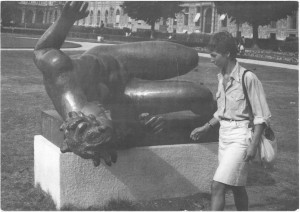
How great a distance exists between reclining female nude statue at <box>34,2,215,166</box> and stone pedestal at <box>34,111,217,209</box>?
0.68 feet

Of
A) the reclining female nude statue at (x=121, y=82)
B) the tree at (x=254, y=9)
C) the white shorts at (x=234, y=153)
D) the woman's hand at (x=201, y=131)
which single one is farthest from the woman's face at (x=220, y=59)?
the tree at (x=254, y=9)

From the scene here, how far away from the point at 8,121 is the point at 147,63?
4035 mm

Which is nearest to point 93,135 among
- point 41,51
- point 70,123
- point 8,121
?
point 70,123

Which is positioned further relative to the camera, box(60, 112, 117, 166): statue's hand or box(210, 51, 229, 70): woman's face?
box(210, 51, 229, 70): woman's face

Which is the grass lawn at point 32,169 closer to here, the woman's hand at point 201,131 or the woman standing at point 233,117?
the woman's hand at point 201,131

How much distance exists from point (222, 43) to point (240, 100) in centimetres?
38

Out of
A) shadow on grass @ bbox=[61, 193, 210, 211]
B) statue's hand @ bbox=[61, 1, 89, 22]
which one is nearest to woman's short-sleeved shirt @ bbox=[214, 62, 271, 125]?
shadow on grass @ bbox=[61, 193, 210, 211]

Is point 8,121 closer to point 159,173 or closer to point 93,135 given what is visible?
point 159,173

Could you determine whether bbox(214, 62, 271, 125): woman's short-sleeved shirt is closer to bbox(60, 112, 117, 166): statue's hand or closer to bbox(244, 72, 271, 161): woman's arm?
bbox(244, 72, 271, 161): woman's arm

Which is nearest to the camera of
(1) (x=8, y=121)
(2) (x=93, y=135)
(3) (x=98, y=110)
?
(2) (x=93, y=135)

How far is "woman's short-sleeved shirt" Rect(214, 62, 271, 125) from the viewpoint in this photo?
3199mm

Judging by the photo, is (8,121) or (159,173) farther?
(8,121)

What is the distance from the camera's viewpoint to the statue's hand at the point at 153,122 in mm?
3998

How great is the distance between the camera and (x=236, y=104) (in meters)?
3.29
